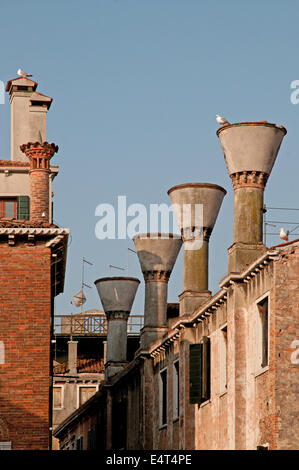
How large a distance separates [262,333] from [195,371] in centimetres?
577

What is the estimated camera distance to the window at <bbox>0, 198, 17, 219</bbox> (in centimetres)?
Answer: 3919

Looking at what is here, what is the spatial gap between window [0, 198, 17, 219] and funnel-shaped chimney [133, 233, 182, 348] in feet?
14.6

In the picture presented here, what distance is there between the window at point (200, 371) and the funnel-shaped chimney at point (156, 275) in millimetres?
7925

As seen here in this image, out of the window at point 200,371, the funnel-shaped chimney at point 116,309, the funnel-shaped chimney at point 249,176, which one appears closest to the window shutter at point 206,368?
the window at point 200,371

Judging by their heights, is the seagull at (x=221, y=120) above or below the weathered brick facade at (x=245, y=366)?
above

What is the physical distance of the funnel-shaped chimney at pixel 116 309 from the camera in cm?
4691

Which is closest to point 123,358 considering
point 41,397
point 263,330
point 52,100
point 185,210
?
point 52,100

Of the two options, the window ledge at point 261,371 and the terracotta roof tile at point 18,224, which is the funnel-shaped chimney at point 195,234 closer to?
the terracotta roof tile at point 18,224

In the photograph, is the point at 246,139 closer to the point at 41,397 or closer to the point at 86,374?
the point at 41,397

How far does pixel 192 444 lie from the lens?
33625 mm

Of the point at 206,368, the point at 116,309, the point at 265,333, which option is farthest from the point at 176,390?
the point at 116,309

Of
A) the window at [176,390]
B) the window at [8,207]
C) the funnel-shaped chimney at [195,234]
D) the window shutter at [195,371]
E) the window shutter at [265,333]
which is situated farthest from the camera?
the window at [8,207]

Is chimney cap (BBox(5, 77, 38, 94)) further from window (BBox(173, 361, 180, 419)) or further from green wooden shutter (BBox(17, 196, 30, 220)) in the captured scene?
window (BBox(173, 361, 180, 419))

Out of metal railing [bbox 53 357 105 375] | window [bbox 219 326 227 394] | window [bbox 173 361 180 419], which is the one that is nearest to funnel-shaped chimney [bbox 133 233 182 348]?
window [bbox 173 361 180 419]
